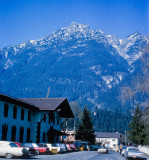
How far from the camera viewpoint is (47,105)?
41562 millimetres

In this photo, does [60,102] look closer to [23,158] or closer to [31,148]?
[31,148]

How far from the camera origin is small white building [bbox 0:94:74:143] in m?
32.0

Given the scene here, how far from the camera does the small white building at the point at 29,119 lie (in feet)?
105

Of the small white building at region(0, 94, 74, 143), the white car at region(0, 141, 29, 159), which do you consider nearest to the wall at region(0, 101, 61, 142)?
the small white building at region(0, 94, 74, 143)

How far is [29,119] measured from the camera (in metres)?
39.4

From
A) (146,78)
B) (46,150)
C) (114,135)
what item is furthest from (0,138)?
(114,135)

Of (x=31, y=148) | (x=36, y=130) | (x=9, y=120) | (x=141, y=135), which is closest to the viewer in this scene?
(x=31, y=148)

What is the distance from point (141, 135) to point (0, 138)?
3996 centimetres

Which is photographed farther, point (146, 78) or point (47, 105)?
point (47, 105)

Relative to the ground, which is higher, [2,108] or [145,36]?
[145,36]

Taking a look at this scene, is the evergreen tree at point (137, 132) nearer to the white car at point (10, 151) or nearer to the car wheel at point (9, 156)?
the white car at point (10, 151)

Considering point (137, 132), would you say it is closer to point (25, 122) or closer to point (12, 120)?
point (25, 122)

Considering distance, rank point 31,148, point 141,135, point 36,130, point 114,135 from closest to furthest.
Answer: point 31,148
point 36,130
point 141,135
point 114,135

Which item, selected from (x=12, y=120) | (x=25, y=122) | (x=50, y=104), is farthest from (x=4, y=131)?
(x=50, y=104)
